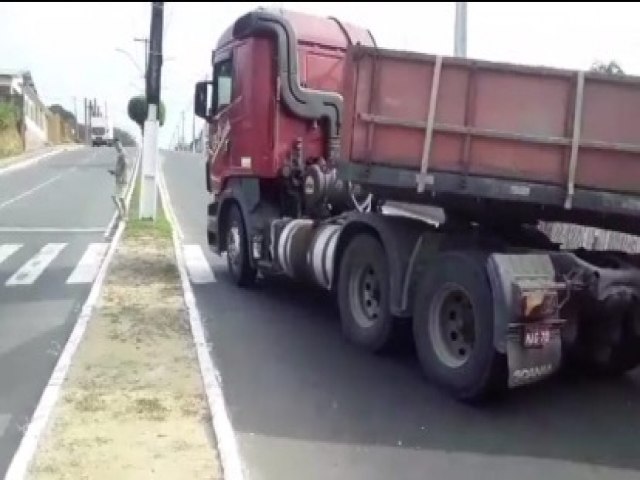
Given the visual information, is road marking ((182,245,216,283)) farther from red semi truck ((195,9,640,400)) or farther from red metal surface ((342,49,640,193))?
red metal surface ((342,49,640,193))

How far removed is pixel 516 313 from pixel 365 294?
220 centimetres

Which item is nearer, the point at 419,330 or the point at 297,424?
the point at 297,424

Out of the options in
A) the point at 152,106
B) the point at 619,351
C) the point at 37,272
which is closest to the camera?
the point at 619,351

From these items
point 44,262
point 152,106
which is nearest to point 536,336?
point 44,262

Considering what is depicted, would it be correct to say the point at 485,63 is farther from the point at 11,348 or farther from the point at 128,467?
the point at 11,348

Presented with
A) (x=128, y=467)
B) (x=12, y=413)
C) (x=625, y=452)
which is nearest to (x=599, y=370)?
(x=625, y=452)

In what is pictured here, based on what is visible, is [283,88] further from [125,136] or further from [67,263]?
[125,136]

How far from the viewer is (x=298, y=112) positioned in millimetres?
9133

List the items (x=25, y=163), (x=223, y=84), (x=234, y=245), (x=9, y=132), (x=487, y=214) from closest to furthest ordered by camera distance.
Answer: (x=487, y=214), (x=223, y=84), (x=234, y=245), (x=9, y=132), (x=25, y=163)

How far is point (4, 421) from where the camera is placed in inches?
197

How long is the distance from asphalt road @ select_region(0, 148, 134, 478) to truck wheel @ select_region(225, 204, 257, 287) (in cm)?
186

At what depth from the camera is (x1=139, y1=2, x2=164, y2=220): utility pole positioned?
54.4 feet

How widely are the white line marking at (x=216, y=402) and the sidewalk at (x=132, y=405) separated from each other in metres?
0.05

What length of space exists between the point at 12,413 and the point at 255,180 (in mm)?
5001
